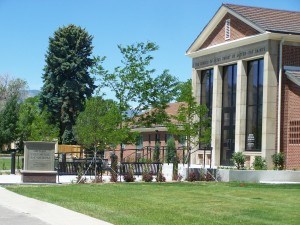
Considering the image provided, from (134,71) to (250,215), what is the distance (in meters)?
19.2

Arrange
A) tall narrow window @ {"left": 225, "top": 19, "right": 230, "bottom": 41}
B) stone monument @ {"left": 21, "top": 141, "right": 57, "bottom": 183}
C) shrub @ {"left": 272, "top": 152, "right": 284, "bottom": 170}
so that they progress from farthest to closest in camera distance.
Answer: tall narrow window @ {"left": 225, "top": 19, "right": 230, "bottom": 41} < shrub @ {"left": 272, "top": 152, "right": 284, "bottom": 170} < stone monument @ {"left": 21, "top": 141, "right": 57, "bottom": 183}

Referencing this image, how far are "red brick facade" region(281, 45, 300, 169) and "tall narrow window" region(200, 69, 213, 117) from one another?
23.9 feet

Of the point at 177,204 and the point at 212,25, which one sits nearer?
the point at 177,204

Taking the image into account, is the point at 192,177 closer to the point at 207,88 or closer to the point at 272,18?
the point at 272,18

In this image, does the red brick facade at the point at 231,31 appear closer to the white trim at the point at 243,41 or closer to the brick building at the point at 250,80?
the brick building at the point at 250,80

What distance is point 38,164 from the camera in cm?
2519

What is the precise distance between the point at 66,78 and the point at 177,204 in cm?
5038

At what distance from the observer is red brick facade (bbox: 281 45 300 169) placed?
31406 millimetres

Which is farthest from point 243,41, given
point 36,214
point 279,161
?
point 36,214

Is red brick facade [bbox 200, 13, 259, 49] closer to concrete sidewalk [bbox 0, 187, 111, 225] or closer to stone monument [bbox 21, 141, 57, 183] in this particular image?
stone monument [bbox 21, 141, 57, 183]

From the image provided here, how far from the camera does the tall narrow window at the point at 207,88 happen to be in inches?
1535

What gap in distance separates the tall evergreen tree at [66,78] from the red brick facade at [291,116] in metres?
34.4

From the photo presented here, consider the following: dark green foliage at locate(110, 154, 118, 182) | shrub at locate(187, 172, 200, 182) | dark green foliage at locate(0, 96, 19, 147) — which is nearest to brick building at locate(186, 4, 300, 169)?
shrub at locate(187, 172, 200, 182)

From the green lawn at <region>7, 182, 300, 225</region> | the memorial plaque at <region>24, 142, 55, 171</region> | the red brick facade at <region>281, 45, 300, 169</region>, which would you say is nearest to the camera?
the green lawn at <region>7, 182, 300, 225</region>
